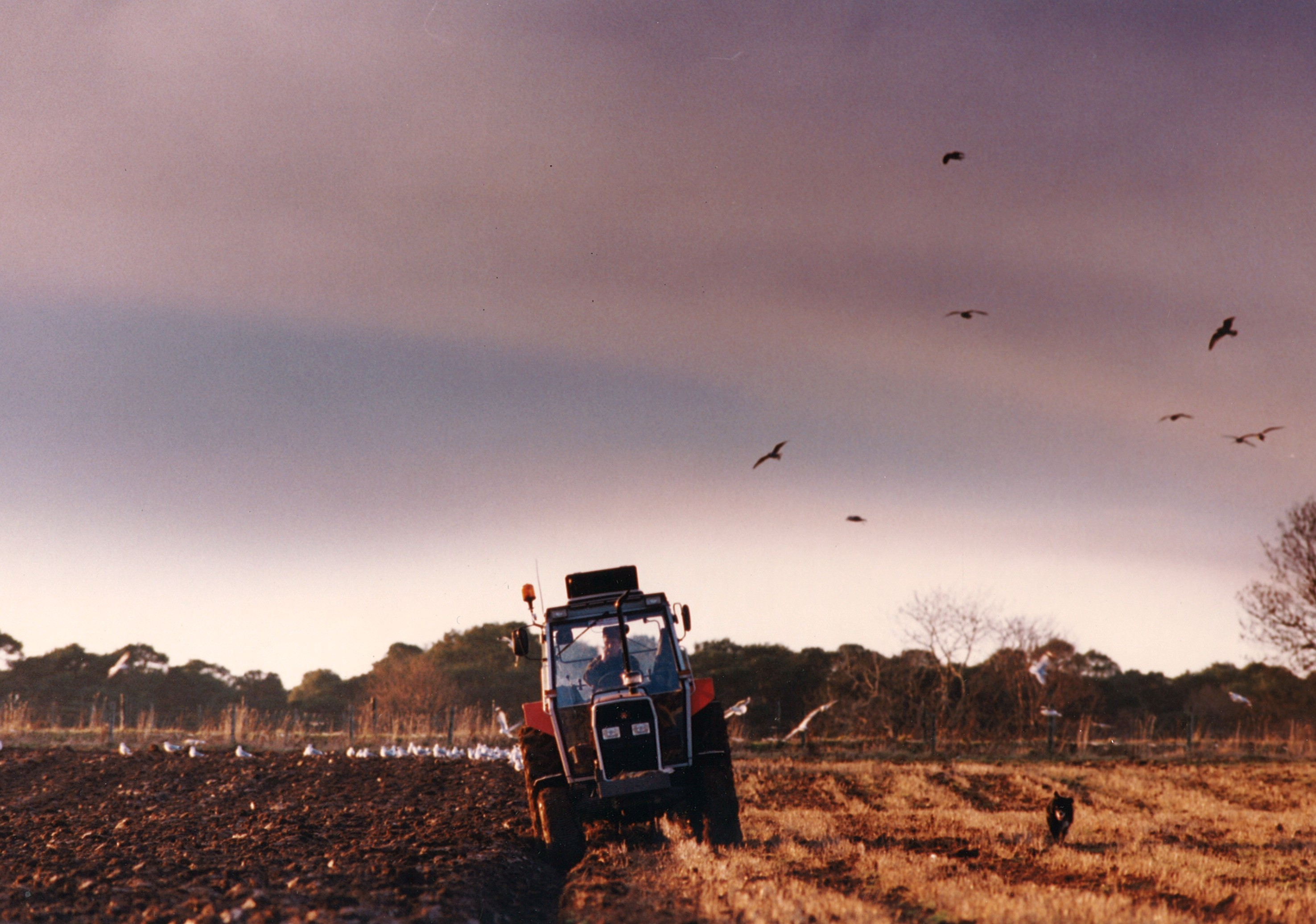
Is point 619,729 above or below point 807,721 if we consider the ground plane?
above

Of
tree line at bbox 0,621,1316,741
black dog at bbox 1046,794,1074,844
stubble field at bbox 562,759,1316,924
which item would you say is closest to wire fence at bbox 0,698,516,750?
tree line at bbox 0,621,1316,741

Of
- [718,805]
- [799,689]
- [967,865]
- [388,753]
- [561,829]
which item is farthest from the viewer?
[799,689]

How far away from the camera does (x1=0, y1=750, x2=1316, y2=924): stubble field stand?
7785 millimetres

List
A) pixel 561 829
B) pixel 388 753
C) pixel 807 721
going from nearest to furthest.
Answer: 1. pixel 561 829
2. pixel 807 721
3. pixel 388 753

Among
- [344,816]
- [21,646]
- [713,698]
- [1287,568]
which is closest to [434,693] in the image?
[21,646]

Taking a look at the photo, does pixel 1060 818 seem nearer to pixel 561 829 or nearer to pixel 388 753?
pixel 561 829

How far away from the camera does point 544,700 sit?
1145 cm

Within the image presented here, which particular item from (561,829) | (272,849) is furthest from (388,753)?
(561,829)

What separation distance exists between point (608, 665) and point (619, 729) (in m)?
0.90

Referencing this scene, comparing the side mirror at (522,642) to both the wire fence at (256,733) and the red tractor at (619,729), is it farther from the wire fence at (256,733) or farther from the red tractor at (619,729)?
the wire fence at (256,733)

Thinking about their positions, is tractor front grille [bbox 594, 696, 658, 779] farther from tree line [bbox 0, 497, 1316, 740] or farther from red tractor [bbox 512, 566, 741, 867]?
tree line [bbox 0, 497, 1316, 740]

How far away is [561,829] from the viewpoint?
11125mm

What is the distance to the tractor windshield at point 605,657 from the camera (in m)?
11.5

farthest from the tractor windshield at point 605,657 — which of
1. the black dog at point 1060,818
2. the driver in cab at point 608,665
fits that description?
the black dog at point 1060,818
